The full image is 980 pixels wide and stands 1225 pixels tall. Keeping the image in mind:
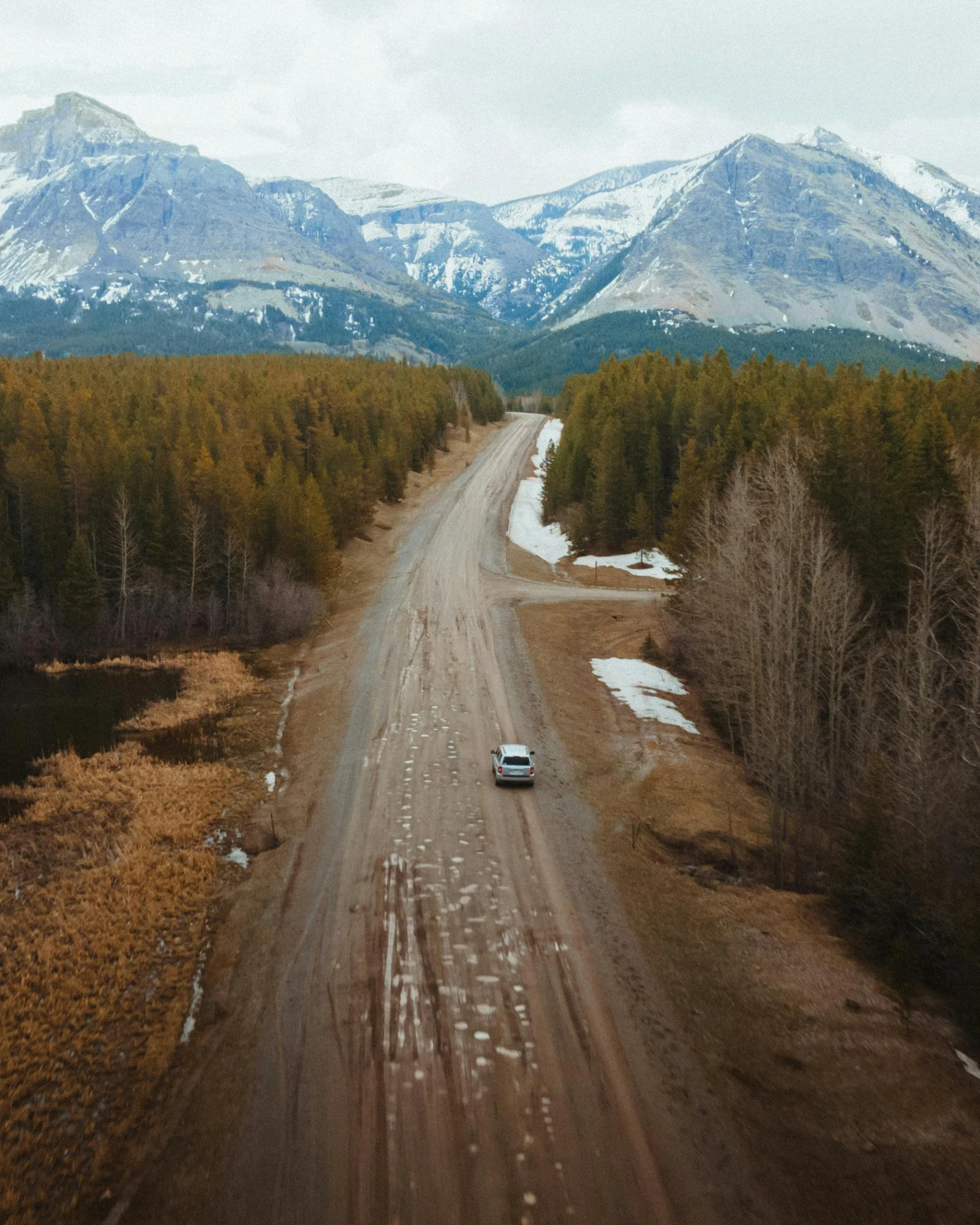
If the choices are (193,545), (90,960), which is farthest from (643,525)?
Result: (90,960)

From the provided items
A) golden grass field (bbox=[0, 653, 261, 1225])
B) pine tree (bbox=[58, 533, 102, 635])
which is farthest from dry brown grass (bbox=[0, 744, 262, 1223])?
pine tree (bbox=[58, 533, 102, 635])

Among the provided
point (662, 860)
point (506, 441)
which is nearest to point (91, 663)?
point (662, 860)

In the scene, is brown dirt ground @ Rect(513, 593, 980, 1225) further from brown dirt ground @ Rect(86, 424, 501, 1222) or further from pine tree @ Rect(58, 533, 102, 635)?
pine tree @ Rect(58, 533, 102, 635)

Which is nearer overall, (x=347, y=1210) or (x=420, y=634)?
(x=347, y=1210)

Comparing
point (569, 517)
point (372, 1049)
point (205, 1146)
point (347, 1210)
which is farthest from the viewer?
point (569, 517)

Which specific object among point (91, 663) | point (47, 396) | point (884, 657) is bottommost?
point (91, 663)

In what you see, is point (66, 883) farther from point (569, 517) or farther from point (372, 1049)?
point (569, 517)

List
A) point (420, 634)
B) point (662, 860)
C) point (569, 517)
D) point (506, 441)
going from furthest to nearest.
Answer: point (506, 441) < point (569, 517) < point (420, 634) < point (662, 860)

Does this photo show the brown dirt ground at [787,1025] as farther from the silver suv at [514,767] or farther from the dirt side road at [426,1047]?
the silver suv at [514,767]
